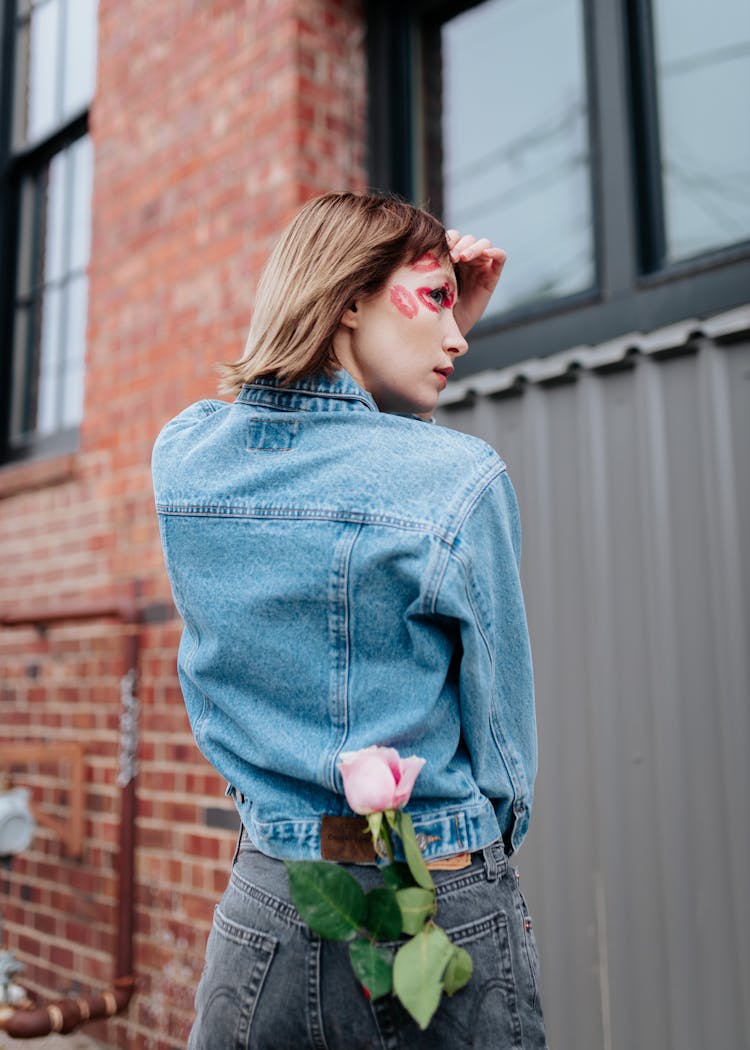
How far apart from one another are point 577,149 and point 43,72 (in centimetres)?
330

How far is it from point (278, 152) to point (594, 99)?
1.10 metres

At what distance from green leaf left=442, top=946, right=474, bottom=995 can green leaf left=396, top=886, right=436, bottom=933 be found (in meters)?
0.05

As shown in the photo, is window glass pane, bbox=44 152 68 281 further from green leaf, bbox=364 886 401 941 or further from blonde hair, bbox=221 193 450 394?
green leaf, bbox=364 886 401 941

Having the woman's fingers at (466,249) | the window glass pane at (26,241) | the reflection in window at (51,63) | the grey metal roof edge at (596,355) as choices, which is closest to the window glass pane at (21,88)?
the reflection in window at (51,63)

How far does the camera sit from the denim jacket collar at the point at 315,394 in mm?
1273

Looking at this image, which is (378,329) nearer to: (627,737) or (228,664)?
(228,664)

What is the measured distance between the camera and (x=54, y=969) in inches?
145

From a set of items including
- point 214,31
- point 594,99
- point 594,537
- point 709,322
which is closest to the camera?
point 709,322

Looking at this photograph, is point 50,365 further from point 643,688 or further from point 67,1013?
point 643,688

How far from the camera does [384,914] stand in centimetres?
106

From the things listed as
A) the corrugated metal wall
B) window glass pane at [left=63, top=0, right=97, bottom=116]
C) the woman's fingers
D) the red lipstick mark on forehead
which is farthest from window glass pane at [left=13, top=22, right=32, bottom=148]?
the red lipstick mark on forehead

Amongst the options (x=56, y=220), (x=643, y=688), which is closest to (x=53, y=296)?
(x=56, y=220)

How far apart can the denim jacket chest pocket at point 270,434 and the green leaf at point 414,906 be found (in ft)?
1.86

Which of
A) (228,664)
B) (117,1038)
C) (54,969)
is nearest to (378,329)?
(228,664)
